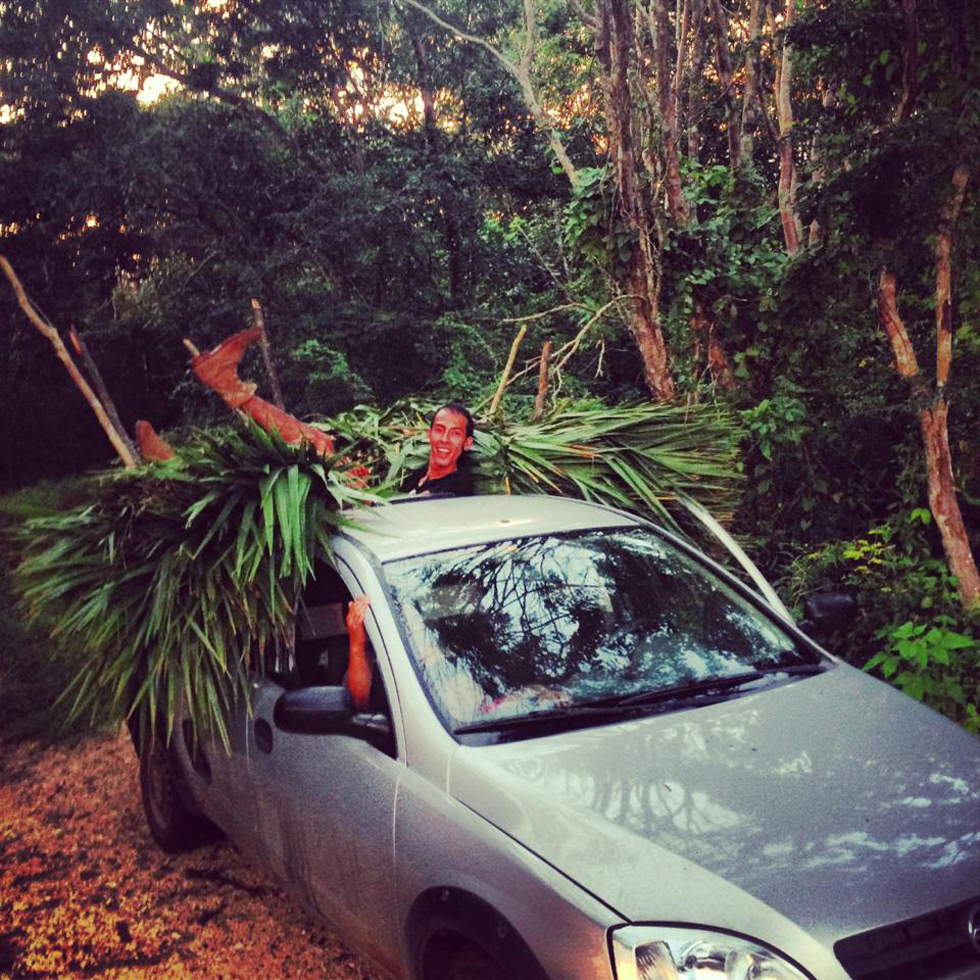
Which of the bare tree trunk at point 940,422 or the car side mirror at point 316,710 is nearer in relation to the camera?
the car side mirror at point 316,710

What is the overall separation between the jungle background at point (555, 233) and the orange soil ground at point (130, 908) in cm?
178

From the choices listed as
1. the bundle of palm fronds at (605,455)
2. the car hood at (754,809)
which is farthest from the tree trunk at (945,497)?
the car hood at (754,809)

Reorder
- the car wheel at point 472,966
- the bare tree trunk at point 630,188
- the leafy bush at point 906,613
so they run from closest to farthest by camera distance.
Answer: the car wheel at point 472,966
the leafy bush at point 906,613
the bare tree trunk at point 630,188

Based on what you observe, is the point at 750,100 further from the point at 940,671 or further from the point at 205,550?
the point at 205,550

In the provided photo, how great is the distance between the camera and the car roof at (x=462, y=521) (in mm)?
3465

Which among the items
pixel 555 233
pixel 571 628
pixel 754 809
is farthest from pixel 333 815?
pixel 555 233

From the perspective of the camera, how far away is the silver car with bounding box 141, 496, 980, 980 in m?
2.11

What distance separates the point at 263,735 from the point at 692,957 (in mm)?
1971

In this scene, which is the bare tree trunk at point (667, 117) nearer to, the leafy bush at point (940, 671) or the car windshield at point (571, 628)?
the leafy bush at point (940, 671)

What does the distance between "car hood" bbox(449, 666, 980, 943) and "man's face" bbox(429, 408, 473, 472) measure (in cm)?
234

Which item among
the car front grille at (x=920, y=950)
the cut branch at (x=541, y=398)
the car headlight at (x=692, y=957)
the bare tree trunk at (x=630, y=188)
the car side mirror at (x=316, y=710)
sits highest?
the bare tree trunk at (x=630, y=188)

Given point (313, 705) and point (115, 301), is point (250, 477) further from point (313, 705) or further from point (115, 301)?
point (115, 301)

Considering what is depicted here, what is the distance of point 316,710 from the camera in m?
2.84

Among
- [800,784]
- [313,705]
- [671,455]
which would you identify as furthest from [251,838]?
[671,455]
